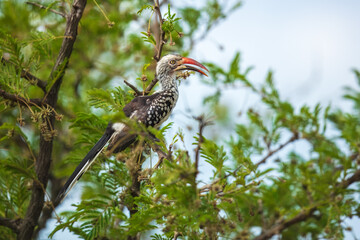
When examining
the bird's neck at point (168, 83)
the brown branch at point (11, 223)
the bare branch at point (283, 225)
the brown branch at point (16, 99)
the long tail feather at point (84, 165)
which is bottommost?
the bare branch at point (283, 225)

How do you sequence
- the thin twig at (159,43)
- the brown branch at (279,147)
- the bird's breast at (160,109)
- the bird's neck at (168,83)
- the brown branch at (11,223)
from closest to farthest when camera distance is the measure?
the brown branch at (279,147) < the thin twig at (159,43) < the bird's breast at (160,109) < the brown branch at (11,223) < the bird's neck at (168,83)

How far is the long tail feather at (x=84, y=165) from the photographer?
12.6 feet

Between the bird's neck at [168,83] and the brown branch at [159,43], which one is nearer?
the brown branch at [159,43]

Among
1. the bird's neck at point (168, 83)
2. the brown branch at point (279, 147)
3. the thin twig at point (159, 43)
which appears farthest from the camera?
the bird's neck at point (168, 83)

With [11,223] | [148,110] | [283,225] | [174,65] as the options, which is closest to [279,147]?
[283,225]

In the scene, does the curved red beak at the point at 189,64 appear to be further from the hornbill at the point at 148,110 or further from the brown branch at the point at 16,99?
the brown branch at the point at 16,99

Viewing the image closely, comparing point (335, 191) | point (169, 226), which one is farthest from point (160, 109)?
point (335, 191)

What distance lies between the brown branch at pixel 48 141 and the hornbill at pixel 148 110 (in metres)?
0.58

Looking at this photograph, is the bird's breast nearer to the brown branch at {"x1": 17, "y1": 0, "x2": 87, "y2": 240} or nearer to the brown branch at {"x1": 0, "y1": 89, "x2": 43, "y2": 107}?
the brown branch at {"x1": 17, "y1": 0, "x2": 87, "y2": 240}

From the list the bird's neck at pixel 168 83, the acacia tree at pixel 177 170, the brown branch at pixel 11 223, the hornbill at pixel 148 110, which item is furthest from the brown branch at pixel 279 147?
the brown branch at pixel 11 223

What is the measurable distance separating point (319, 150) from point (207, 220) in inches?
30.2

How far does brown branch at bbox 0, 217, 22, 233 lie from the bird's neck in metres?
2.01

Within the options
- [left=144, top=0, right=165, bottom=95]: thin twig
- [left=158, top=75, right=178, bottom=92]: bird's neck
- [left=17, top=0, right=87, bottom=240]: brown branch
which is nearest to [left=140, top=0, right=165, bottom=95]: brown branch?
[left=144, top=0, right=165, bottom=95]: thin twig

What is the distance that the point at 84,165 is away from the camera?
393 cm
